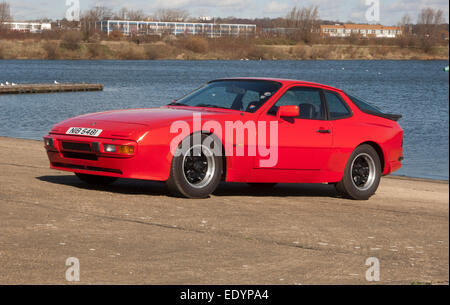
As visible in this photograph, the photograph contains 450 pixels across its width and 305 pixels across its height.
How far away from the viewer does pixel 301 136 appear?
396 inches

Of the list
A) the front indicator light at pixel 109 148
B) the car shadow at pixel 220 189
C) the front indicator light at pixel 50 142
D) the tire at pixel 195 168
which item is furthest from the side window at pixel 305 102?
the front indicator light at pixel 50 142

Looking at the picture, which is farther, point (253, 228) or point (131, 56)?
point (131, 56)

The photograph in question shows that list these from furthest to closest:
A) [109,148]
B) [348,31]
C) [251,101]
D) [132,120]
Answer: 1. [348,31]
2. [251,101]
3. [132,120]
4. [109,148]

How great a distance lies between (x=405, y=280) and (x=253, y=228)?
97.4 inches

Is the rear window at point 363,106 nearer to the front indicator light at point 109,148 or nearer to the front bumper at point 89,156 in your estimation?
the front bumper at point 89,156

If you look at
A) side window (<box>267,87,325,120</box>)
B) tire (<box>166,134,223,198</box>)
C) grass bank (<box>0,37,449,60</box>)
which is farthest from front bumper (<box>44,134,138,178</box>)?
grass bank (<box>0,37,449,60</box>)

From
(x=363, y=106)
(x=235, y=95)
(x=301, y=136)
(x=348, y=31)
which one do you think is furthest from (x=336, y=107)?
(x=348, y=31)

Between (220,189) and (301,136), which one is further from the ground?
(301,136)

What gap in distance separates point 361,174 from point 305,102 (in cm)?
119

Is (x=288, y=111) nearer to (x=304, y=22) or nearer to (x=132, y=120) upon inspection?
(x=132, y=120)
